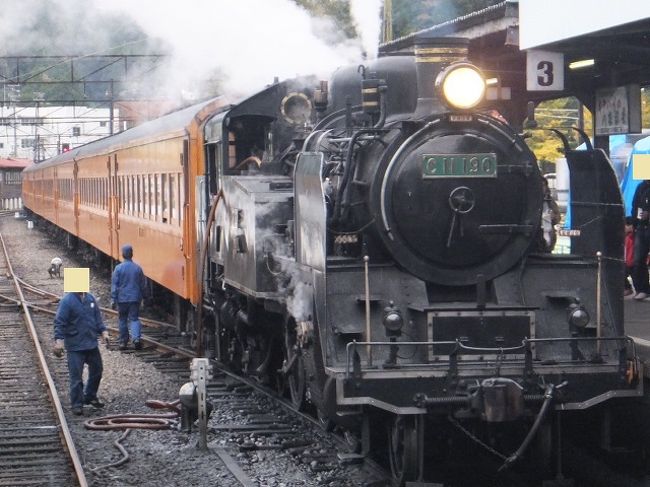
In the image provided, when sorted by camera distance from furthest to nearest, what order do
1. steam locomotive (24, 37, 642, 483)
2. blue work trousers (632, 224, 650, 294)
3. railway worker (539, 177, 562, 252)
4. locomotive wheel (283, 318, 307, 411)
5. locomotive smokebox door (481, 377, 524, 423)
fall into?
blue work trousers (632, 224, 650, 294) → locomotive wheel (283, 318, 307, 411) → railway worker (539, 177, 562, 252) → steam locomotive (24, 37, 642, 483) → locomotive smokebox door (481, 377, 524, 423)

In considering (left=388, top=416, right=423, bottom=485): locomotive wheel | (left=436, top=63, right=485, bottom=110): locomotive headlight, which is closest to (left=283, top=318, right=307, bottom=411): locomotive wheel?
(left=388, top=416, right=423, bottom=485): locomotive wheel

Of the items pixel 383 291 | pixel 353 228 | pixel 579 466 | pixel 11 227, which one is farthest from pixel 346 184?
pixel 11 227

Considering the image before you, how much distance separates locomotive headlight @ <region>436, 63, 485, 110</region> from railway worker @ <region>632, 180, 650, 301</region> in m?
4.79

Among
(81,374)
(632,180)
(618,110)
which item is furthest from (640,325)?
(81,374)

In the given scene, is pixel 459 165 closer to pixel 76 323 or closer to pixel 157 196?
pixel 76 323

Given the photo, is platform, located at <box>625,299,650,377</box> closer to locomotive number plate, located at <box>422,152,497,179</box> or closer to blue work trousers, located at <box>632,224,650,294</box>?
blue work trousers, located at <box>632,224,650,294</box>

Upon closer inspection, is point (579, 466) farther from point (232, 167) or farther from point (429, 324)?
point (232, 167)

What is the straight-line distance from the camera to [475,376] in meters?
7.09

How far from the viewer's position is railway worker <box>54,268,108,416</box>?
10336mm

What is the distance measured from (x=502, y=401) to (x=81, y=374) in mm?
4920

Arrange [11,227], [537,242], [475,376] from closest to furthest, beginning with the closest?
1. [475,376]
2. [537,242]
3. [11,227]

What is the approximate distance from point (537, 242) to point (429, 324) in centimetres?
143

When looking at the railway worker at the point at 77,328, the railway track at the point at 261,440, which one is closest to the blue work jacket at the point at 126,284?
the railway track at the point at 261,440

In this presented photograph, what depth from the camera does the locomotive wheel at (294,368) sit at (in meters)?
8.80
